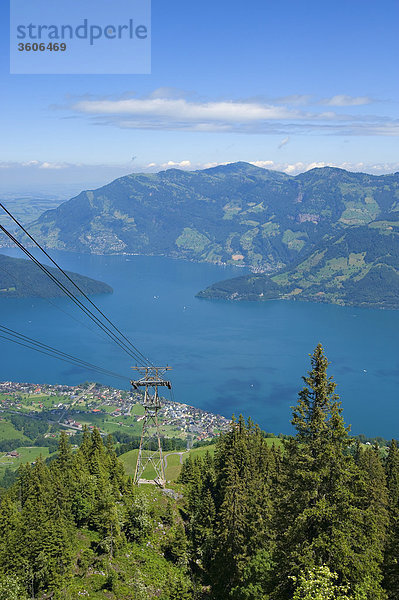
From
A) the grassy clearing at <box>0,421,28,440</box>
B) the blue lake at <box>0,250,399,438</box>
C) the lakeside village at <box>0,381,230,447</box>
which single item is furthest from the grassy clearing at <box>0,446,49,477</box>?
the blue lake at <box>0,250,399,438</box>

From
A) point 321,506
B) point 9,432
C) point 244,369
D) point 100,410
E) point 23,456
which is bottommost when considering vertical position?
point 23,456

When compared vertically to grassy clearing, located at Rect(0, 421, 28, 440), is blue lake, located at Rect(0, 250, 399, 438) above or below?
above

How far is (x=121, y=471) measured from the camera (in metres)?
40.8

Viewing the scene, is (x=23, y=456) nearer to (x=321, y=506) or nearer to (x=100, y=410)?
(x=100, y=410)

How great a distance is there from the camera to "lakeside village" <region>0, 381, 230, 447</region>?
114562 mm

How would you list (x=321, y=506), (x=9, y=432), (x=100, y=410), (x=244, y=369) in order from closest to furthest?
(x=321, y=506) < (x=9, y=432) < (x=100, y=410) < (x=244, y=369)

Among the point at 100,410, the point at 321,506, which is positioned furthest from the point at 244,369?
the point at 321,506

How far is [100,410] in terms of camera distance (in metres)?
131

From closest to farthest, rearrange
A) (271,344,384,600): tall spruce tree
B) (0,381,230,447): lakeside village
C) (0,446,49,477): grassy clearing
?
(271,344,384,600): tall spruce tree
(0,446,49,477): grassy clearing
(0,381,230,447): lakeside village

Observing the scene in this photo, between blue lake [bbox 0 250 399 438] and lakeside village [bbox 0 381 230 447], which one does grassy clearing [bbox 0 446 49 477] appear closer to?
lakeside village [bbox 0 381 230 447]

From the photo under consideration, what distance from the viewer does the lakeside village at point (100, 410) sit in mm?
114562

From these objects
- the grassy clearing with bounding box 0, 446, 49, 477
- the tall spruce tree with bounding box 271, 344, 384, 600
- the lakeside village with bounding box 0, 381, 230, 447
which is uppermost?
the lakeside village with bounding box 0, 381, 230, 447

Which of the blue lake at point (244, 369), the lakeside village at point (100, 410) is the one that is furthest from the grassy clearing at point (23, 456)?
the blue lake at point (244, 369)

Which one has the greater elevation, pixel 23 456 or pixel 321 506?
pixel 321 506
